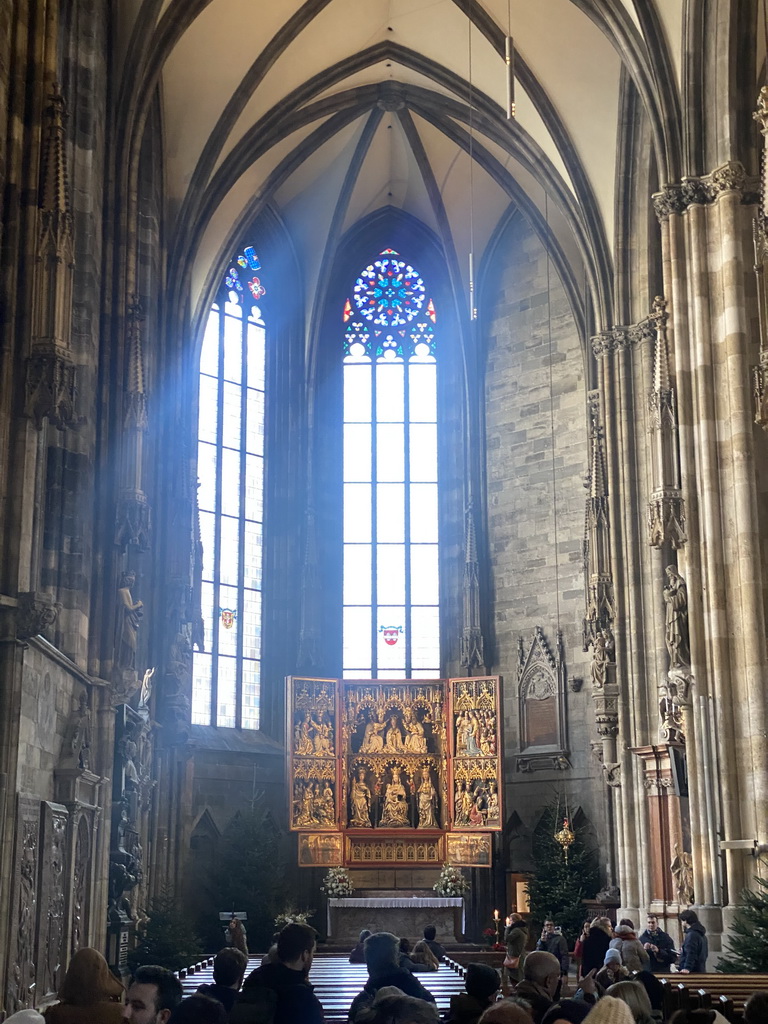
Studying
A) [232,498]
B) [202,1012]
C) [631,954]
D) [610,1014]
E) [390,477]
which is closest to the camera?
[610,1014]

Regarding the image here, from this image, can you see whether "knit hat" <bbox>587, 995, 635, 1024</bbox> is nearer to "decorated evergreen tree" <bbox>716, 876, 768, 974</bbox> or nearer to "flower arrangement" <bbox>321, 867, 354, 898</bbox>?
"decorated evergreen tree" <bbox>716, 876, 768, 974</bbox>

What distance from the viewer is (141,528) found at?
18.9 meters

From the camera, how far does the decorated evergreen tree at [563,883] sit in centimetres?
2339

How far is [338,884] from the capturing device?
2402cm

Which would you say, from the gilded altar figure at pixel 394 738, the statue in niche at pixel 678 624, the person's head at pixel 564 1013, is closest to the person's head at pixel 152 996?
the person's head at pixel 564 1013

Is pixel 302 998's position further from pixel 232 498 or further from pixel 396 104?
pixel 396 104

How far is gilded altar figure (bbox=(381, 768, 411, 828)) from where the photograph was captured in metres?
24.8

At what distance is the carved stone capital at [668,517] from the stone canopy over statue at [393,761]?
676 centimetres

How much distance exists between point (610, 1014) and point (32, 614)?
31.2ft

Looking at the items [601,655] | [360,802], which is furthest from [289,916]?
[601,655]

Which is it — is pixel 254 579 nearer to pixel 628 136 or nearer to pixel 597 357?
pixel 597 357

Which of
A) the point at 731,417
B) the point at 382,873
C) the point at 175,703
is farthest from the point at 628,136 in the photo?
the point at 382,873

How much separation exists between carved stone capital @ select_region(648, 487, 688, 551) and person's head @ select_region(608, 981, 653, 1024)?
1194 cm

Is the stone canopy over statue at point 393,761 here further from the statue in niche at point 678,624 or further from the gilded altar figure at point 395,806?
the statue in niche at point 678,624
